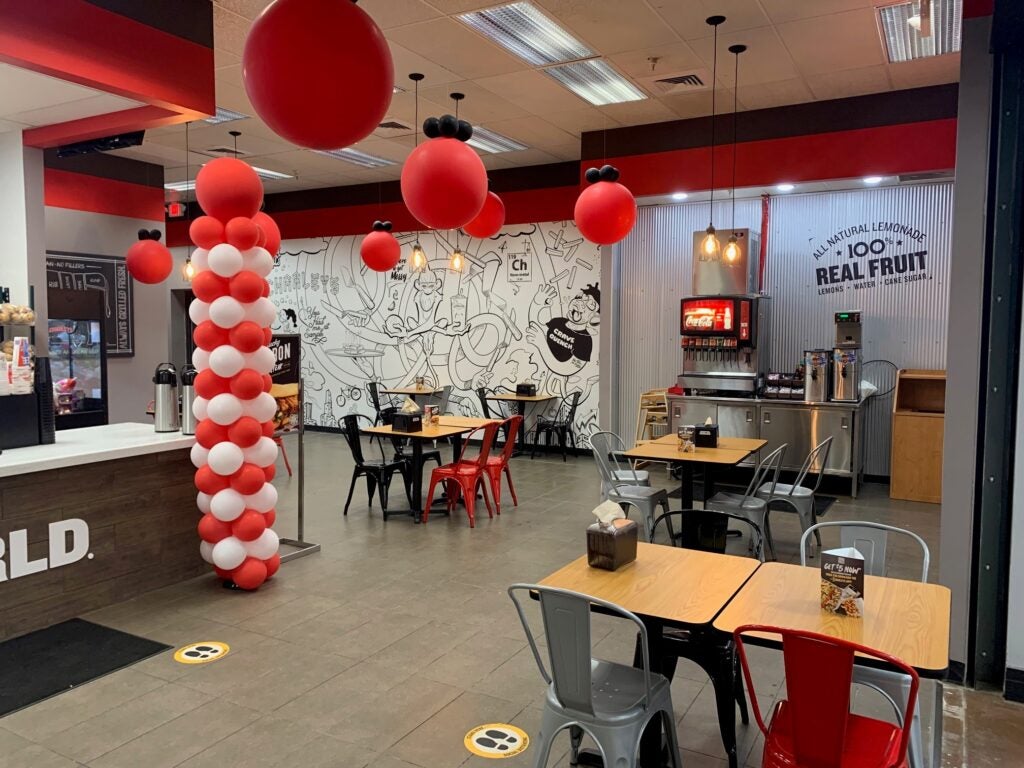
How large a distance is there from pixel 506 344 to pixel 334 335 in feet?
10.7

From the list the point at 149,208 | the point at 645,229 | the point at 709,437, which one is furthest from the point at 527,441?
the point at 149,208

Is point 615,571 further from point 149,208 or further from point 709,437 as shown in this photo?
point 149,208

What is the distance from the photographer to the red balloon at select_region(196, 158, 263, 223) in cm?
445

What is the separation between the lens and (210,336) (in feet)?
14.9

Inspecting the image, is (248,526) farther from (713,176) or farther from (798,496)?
(713,176)

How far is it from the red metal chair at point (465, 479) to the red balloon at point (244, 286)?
249cm

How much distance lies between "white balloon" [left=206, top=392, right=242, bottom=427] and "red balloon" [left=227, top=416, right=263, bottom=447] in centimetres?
5

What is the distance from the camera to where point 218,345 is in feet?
15.0

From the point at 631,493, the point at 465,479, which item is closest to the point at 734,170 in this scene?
the point at 631,493

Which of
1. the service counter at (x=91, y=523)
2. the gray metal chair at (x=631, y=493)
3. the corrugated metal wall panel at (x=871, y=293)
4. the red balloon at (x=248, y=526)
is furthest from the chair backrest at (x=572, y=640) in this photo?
the corrugated metal wall panel at (x=871, y=293)

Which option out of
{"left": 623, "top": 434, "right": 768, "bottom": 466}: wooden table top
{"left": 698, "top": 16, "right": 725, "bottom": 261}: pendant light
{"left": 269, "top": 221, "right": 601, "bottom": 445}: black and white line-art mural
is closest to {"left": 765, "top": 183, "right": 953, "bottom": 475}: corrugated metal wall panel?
{"left": 698, "top": 16, "right": 725, "bottom": 261}: pendant light

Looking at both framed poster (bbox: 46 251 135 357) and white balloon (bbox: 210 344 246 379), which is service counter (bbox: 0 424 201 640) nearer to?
white balloon (bbox: 210 344 246 379)

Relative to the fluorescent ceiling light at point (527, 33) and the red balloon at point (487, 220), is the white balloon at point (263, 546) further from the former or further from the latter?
the fluorescent ceiling light at point (527, 33)

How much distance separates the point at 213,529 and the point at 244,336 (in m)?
1.22
